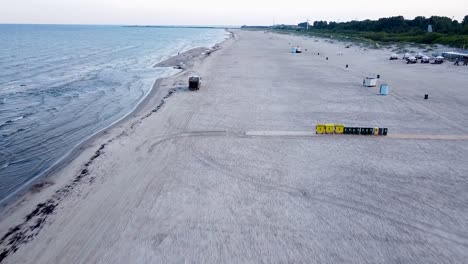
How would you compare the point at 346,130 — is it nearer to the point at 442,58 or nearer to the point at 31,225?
the point at 31,225

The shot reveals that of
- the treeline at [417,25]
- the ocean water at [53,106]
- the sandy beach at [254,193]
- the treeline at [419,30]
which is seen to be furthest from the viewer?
the treeline at [417,25]

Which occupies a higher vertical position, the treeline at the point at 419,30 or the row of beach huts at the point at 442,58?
the treeline at the point at 419,30

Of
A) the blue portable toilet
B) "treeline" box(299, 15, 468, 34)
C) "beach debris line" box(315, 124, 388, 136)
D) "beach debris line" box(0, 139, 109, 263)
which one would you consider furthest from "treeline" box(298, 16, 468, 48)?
"beach debris line" box(0, 139, 109, 263)

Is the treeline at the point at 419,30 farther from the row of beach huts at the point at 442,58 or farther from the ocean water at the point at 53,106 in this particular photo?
the ocean water at the point at 53,106

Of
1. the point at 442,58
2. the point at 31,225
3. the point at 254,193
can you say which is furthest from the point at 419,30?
the point at 31,225

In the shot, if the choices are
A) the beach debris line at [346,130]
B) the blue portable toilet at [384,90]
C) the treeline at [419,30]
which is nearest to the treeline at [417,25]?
the treeline at [419,30]

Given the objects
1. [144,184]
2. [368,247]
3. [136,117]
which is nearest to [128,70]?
[136,117]

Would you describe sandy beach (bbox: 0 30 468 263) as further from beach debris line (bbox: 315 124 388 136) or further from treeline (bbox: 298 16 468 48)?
treeline (bbox: 298 16 468 48)

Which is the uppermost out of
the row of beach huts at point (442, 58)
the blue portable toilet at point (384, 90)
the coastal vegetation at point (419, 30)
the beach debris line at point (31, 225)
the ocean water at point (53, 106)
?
the coastal vegetation at point (419, 30)
